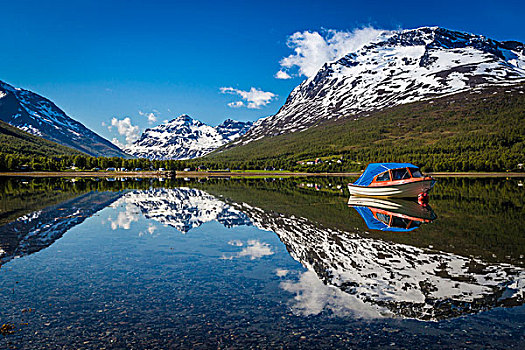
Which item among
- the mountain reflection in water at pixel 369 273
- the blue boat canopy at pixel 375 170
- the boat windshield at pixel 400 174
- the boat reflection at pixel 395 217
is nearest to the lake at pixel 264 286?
the mountain reflection in water at pixel 369 273

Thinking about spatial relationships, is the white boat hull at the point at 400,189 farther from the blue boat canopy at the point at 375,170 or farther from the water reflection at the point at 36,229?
the water reflection at the point at 36,229

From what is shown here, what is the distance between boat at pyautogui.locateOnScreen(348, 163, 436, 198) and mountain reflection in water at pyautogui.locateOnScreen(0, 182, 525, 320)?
83.1ft

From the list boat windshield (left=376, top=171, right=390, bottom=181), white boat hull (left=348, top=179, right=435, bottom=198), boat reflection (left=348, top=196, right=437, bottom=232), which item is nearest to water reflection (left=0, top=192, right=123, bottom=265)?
boat reflection (left=348, top=196, right=437, bottom=232)

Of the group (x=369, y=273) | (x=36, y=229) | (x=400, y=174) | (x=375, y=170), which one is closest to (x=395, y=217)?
(x=369, y=273)

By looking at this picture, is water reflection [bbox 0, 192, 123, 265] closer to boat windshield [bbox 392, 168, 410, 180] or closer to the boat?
the boat

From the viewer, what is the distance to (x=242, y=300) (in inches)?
523

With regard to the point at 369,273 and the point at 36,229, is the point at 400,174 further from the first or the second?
the point at 36,229

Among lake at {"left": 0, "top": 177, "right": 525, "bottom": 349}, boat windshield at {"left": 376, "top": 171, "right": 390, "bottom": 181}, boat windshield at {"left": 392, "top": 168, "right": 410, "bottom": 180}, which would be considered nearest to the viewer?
lake at {"left": 0, "top": 177, "right": 525, "bottom": 349}

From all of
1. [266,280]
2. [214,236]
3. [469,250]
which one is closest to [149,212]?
[214,236]

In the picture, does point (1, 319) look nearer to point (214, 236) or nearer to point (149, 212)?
point (214, 236)

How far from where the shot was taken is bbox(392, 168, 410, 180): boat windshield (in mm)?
50844

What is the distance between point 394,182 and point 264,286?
131 ft

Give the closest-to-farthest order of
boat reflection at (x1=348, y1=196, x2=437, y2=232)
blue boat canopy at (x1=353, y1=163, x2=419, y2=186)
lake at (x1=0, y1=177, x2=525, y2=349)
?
lake at (x1=0, y1=177, x2=525, y2=349) < boat reflection at (x1=348, y1=196, x2=437, y2=232) < blue boat canopy at (x1=353, y1=163, x2=419, y2=186)

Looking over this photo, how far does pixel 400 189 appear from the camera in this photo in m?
50.0
